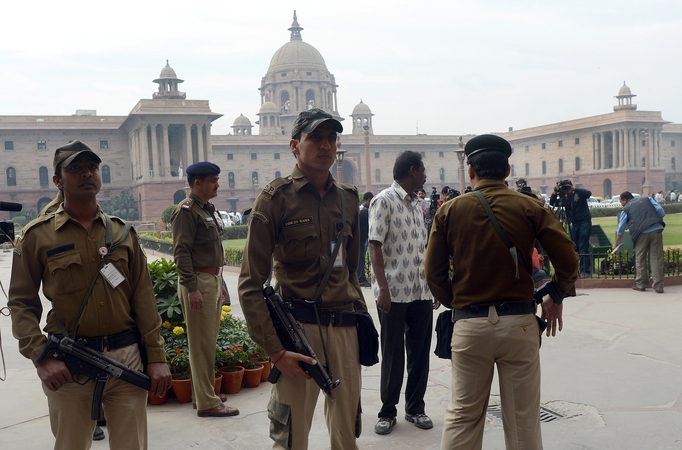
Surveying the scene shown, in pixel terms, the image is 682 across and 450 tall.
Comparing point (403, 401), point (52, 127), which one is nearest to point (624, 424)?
point (403, 401)

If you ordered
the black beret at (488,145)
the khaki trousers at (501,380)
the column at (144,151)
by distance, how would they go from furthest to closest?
the column at (144,151) < the black beret at (488,145) < the khaki trousers at (501,380)

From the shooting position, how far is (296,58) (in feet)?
282

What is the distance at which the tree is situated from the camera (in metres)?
57.8

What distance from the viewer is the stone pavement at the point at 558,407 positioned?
4.24m

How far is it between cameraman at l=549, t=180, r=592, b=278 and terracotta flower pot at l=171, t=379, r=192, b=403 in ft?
25.7

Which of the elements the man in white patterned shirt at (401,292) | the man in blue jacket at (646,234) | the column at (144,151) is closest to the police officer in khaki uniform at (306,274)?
the man in white patterned shirt at (401,292)

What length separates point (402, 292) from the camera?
4.47m

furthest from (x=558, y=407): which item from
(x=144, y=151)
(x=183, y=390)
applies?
(x=144, y=151)

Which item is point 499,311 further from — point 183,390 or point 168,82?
point 168,82

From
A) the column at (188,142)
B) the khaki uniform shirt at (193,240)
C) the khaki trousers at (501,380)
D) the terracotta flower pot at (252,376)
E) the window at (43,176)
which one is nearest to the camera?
the khaki trousers at (501,380)

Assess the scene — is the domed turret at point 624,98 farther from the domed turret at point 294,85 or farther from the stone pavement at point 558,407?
the stone pavement at point 558,407

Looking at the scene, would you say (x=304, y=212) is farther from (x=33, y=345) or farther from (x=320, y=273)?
(x=33, y=345)

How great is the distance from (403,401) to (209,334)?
1.62 metres

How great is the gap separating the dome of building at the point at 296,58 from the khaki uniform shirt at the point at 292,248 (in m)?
84.9
